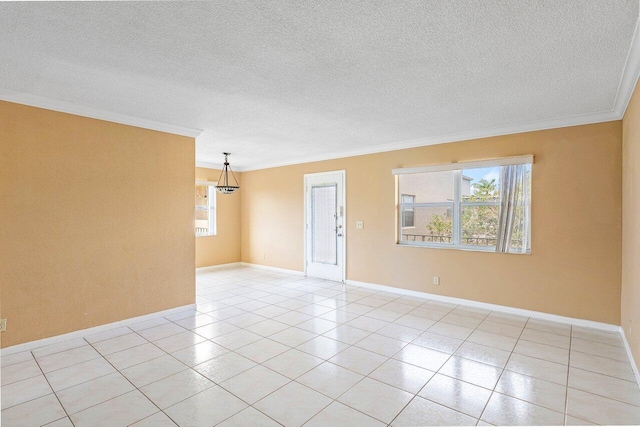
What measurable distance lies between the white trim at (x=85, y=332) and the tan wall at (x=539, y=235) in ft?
10.00

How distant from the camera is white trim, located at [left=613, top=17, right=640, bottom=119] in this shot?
207 centimetres

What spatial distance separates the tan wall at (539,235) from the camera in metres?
3.53

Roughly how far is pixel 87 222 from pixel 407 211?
431 cm

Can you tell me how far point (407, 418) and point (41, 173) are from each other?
155 inches

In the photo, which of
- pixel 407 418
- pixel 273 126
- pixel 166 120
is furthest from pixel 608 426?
pixel 166 120

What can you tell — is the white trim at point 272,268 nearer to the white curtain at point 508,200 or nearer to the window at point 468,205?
the window at point 468,205

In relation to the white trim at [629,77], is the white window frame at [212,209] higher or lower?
lower

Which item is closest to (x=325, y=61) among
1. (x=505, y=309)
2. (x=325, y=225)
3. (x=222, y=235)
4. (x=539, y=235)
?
(x=539, y=235)

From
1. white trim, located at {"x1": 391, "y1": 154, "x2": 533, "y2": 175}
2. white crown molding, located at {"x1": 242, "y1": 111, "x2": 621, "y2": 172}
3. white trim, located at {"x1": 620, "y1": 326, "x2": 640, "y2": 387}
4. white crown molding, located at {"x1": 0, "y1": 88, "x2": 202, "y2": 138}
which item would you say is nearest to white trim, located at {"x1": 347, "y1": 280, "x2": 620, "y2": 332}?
white trim, located at {"x1": 620, "y1": 326, "x2": 640, "y2": 387}

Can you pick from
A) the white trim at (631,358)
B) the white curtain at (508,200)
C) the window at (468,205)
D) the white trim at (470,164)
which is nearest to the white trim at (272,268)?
the window at (468,205)

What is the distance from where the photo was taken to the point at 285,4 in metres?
1.73

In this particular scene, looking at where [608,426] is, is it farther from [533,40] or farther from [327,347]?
[533,40]

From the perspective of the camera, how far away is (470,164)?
14.3 feet

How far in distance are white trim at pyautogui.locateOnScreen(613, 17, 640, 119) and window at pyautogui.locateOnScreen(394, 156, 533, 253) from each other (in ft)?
3.10
